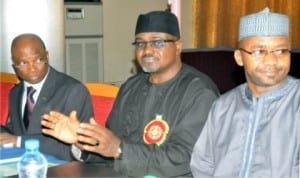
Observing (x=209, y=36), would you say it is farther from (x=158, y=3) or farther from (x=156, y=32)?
(x=156, y=32)

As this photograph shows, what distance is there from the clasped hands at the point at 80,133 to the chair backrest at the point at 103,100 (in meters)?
0.78

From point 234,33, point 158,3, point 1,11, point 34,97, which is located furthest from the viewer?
point 158,3

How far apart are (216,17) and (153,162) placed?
4483 millimetres

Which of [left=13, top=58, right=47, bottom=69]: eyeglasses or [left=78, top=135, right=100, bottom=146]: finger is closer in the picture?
[left=78, top=135, right=100, bottom=146]: finger

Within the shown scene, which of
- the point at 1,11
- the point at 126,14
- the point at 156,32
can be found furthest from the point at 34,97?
the point at 126,14

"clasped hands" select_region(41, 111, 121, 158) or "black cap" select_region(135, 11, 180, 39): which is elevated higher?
"black cap" select_region(135, 11, 180, 39)

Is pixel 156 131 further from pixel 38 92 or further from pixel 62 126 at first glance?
pixel 38 92

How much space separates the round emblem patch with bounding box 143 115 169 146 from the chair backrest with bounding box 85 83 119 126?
0.51 metres

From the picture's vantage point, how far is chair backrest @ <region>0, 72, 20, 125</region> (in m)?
3.31

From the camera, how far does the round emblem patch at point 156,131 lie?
7.62ft

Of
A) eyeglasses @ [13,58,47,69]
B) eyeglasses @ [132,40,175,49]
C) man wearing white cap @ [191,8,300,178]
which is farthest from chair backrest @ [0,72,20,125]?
man wearing white cap @ [191,8,300,178]

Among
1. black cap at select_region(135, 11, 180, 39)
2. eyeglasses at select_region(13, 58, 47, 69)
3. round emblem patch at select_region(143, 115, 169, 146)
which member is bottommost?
round emblem patch at select_region(143, 115, 169, 146)

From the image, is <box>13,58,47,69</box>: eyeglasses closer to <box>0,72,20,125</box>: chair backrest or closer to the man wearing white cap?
<box>0,72,20,125</box>: chair backrest

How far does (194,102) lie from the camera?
7.64 ft
